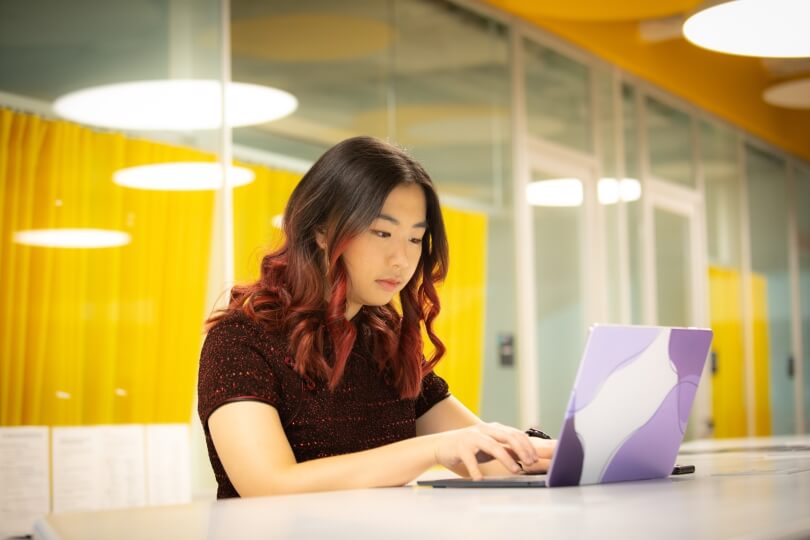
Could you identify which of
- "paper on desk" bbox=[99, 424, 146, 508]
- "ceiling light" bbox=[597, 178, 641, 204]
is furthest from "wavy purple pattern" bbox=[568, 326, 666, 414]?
"ceiling light" bbox=[597, 178, 641, 204]

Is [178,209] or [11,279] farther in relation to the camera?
[178,209]

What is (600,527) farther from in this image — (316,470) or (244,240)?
(244,240)

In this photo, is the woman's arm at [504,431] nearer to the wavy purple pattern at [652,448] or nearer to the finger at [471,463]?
the finger at [471,463]

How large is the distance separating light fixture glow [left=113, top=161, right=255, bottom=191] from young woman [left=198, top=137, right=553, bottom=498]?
1512mm

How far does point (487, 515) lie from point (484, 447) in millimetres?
374

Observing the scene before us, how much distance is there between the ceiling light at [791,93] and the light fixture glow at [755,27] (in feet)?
13.4

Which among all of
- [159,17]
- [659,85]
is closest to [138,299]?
[159,17]

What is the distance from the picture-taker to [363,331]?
85.6 inches

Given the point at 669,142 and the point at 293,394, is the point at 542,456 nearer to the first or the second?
the point at 293,394

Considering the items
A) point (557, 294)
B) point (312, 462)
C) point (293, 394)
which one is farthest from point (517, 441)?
point (557, 294)

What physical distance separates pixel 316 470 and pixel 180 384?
6.52ft

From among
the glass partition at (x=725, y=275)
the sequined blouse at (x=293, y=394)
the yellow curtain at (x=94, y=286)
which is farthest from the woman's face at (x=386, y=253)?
the glass partition at (x=725, y=275)

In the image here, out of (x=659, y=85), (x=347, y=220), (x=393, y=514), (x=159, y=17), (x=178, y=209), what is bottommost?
(x=393, y=514)

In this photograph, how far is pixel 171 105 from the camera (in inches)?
145
